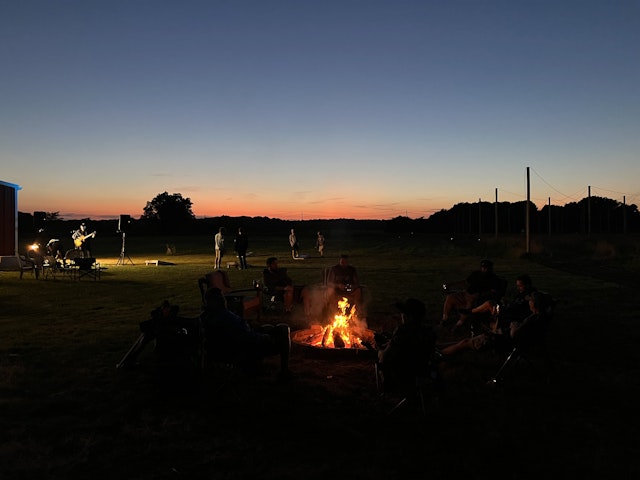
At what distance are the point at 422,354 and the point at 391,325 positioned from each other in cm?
403

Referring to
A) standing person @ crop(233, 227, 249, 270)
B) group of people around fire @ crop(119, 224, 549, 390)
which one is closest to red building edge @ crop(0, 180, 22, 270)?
standing person @ crop(233, 227, 249, 270)

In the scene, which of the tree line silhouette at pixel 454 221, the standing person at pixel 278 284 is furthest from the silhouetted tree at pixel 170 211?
the standing person at pixel 278 284

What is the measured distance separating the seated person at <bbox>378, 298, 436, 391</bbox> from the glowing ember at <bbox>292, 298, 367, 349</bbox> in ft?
7.57

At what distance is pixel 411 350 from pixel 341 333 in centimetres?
279

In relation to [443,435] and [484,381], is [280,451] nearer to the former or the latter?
[443,435]

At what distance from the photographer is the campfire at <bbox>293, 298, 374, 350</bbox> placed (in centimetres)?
→ 701

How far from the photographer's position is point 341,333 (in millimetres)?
7227

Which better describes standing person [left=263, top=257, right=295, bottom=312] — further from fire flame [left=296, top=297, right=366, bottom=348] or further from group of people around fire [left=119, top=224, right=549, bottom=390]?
fire flame [left=296, top=297, right=366, bottom=348]

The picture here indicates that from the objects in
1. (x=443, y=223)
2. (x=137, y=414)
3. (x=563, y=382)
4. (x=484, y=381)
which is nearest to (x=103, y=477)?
(x=137, y=414)

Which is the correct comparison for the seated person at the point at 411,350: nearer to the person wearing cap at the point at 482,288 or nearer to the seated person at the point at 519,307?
the seated person at the point at 519,307

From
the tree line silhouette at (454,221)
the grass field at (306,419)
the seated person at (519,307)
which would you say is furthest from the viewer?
the tree line silhouette at (454,221)

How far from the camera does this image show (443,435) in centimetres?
425

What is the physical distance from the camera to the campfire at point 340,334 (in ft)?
23.0

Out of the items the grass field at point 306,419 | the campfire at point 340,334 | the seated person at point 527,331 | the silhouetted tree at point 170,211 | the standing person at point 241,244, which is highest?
the silhouetted tree at point 170,211
